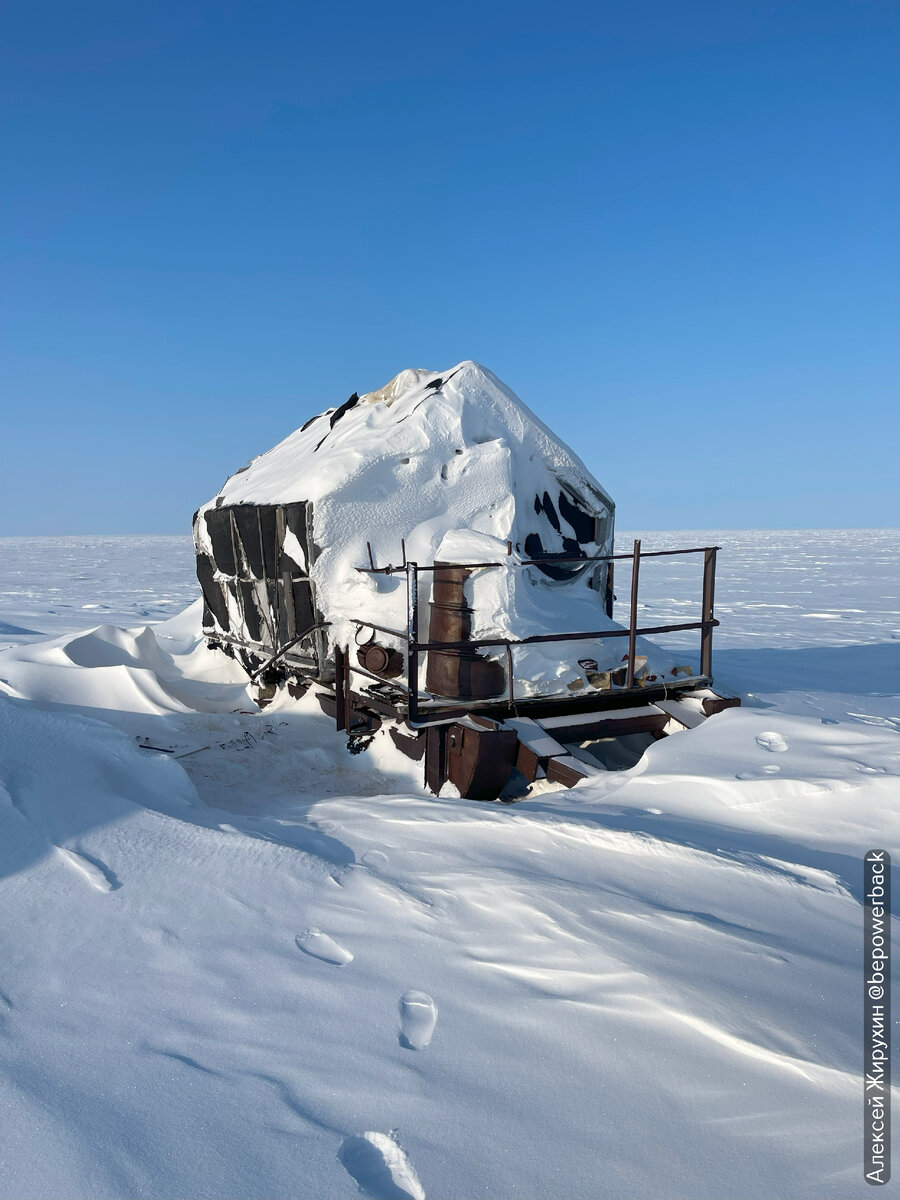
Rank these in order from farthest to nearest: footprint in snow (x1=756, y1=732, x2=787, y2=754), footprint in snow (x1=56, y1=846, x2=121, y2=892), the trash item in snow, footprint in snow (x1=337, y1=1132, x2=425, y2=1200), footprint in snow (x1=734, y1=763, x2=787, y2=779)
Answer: the trash item in snow → footprint in snow (x1=756, y1=732, x2=787, y2=754) → footprint in snow (x1=734, y1=763, x2=787, y2=779) → footprint in snow (x1=56, y1=846, x2=121, y2=892) → footprint in snow (x1=337, y1=1132, x2=425, y2=1200)

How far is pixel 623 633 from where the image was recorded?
659 cm

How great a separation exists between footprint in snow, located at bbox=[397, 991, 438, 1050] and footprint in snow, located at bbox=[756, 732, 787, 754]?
317 cm

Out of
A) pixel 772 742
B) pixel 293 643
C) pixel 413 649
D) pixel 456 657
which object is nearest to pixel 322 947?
pixel 413 649

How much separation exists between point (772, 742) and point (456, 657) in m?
2.56

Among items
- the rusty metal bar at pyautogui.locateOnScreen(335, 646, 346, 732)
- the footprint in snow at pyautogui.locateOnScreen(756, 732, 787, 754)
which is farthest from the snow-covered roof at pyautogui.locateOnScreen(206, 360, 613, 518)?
the footprint in snow at pyautogui.locateOnScreen(756, 732, 787, 754)

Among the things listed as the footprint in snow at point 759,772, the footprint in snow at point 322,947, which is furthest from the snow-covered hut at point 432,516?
the footprint in snow at point 322,947

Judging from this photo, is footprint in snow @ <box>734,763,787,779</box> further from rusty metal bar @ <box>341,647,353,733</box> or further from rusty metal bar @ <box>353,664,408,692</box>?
rusty metal bar @ <box>341,647,353,733</box>

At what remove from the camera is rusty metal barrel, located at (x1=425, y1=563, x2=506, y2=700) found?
22.2ft

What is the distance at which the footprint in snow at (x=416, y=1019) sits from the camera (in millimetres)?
2537

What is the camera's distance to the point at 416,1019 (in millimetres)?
2646

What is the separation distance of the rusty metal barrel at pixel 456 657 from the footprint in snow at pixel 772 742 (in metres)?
2.22

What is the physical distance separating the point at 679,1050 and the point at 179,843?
2.50 m

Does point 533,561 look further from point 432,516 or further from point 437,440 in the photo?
point 437,440

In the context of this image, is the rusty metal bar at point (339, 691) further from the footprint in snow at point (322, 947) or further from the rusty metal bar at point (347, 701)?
the footprint in snow at point (322, 947)
